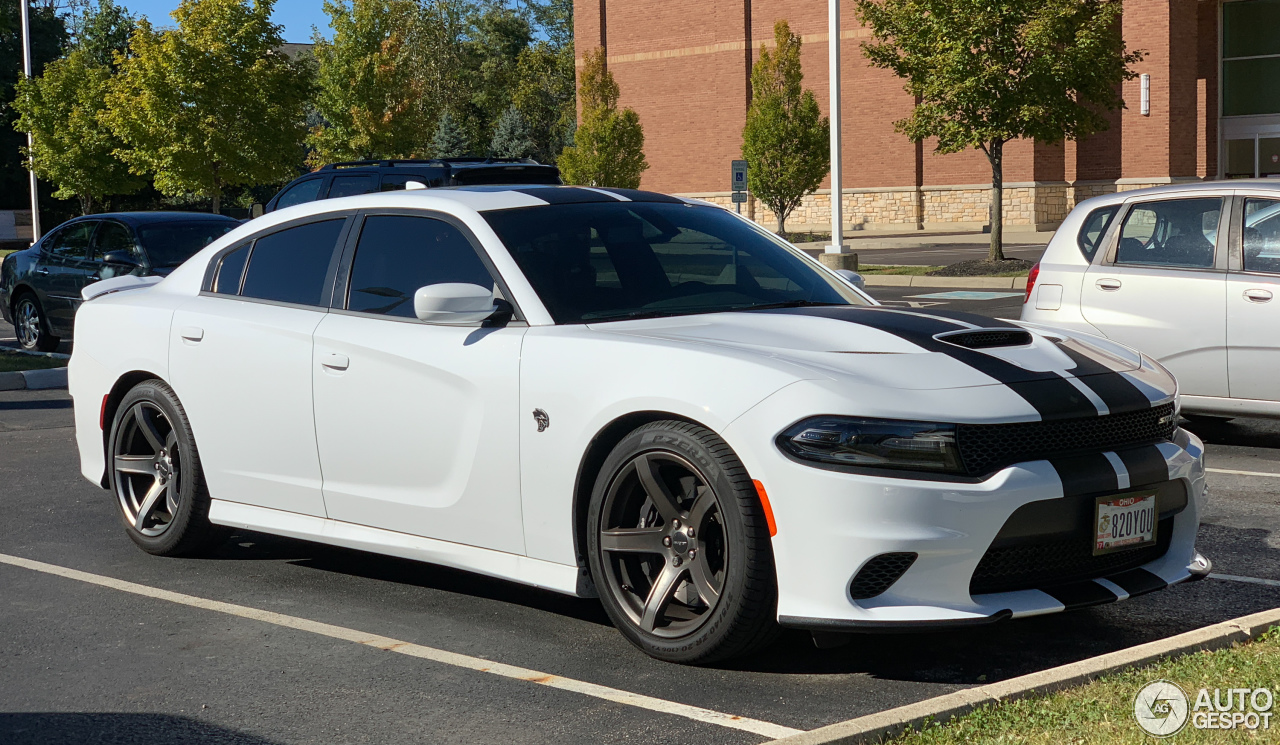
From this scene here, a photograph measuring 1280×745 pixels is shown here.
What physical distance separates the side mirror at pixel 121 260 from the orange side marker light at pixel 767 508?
11442 millimetres

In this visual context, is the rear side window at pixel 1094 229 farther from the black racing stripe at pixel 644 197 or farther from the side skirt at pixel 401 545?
the side skirt at pixel 401 545

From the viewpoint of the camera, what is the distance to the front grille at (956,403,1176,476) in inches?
164

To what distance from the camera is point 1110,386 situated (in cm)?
456

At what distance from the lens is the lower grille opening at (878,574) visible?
4.14 m

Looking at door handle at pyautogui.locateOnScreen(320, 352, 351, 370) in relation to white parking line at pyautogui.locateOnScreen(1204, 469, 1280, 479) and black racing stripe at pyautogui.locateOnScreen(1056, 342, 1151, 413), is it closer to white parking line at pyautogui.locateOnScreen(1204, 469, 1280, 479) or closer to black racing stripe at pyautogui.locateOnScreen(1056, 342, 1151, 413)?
black racing stripe at pyautogui.locateOnScreen(1056, 342, 1151, 413)

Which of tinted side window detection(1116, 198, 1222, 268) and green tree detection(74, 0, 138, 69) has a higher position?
green tree detection(74, 0, 138, 69)

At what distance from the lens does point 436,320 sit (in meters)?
5.10

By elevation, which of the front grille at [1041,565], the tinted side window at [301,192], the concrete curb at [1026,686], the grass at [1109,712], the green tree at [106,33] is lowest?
the grass at [1109,712]

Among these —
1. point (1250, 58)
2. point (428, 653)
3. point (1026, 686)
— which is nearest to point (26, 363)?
point (428, 653)

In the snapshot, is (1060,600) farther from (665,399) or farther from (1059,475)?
(665,399)

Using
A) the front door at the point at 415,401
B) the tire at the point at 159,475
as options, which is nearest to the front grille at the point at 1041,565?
the front door at the point at 415,401

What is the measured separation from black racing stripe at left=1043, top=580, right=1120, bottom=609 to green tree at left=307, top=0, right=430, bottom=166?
169ft

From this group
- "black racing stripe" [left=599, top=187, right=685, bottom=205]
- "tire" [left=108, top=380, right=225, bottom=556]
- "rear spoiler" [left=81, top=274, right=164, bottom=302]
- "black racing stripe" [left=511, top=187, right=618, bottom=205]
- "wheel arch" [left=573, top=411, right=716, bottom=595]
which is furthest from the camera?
"rear spoiler" [left=81, top=274, right=164, bottom=302]

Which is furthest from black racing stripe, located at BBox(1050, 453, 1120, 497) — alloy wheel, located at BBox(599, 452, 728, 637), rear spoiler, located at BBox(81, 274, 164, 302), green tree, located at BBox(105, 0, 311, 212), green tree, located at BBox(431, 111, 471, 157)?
green tree, located at BBox(431, 111, 471, 157)
